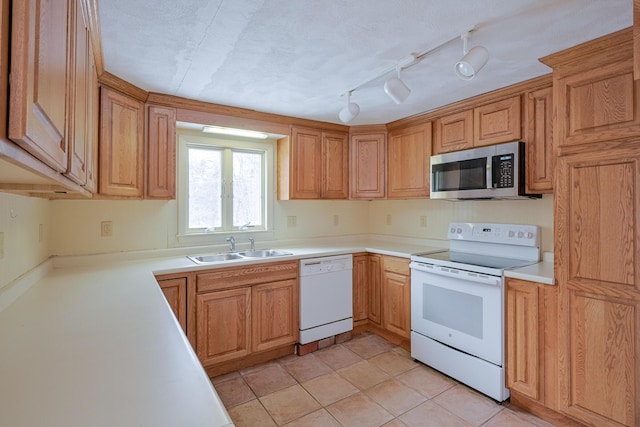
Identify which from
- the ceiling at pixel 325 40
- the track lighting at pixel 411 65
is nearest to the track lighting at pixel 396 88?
the track lighting at pixel 411 65

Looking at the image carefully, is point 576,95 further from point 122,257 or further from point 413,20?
point 122,257

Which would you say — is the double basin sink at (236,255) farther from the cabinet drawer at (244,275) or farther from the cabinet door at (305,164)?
the cabinet door at (305,164)

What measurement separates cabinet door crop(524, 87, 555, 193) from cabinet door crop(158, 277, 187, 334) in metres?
2.59

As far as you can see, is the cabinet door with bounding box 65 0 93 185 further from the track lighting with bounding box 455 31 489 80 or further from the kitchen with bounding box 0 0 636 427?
the track lighting with bounding box 455 31 489 80

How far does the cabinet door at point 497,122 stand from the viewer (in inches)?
91.7

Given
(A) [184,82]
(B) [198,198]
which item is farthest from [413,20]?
(B) [198,198]

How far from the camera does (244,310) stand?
8.43ft

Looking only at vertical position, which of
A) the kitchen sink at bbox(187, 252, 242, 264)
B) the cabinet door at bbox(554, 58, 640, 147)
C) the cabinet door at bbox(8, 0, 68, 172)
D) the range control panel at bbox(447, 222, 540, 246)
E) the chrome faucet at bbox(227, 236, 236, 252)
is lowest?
the kitchen sink at bbox(187, 252, 242, 264)

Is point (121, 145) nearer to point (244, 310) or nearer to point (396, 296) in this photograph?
point (244, 310)

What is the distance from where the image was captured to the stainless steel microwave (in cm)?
228

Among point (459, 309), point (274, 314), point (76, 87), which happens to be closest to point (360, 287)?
point (274, 314)

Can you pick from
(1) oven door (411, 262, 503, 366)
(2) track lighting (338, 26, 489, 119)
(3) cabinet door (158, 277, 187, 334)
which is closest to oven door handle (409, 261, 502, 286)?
(1) oven door (411, 262, 503, 366)

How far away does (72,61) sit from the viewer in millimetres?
979

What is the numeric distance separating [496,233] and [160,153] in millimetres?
2801
